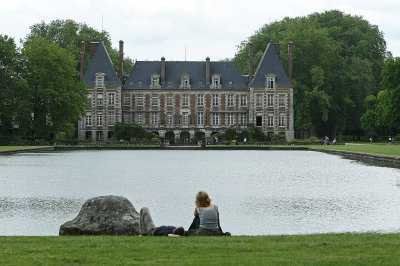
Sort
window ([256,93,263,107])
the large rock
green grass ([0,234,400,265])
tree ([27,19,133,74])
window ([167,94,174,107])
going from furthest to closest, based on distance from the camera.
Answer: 1. tree ([27,19,133,74])
2. window ([167,94,174,107])
3. window ([256,93,263,107])
4. the large rock
5. green grass ([0,234,400,265])

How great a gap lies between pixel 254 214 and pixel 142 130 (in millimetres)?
54124

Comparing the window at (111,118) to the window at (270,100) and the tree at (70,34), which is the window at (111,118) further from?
the window at (270,100)

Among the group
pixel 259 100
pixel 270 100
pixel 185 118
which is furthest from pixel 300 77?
pixel 185 118

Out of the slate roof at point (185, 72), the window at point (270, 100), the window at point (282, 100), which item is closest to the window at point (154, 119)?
the slate roof at point (185, 72)

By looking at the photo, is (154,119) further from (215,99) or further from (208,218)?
(208,218)

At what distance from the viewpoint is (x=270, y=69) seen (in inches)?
2874

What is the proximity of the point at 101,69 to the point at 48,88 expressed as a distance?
47.0 feet

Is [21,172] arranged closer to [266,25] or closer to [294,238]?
[294,238]

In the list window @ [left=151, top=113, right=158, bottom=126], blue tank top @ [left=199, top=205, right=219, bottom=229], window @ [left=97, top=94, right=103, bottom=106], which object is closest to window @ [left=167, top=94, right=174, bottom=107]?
window @ [left=151, top=113, right=158, bottom=126]

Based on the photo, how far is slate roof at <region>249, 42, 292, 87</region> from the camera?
237ft

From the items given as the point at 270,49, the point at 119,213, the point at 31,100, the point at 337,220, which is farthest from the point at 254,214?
the point at 270,49

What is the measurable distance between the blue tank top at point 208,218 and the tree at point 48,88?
5133 cm

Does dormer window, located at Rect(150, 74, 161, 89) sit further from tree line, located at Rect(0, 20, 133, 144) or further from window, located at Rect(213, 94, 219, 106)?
tree line, located at Rect(0, 20, 133, 144)

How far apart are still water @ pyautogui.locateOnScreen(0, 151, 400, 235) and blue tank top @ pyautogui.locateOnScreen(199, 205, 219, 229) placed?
2.92 metres
